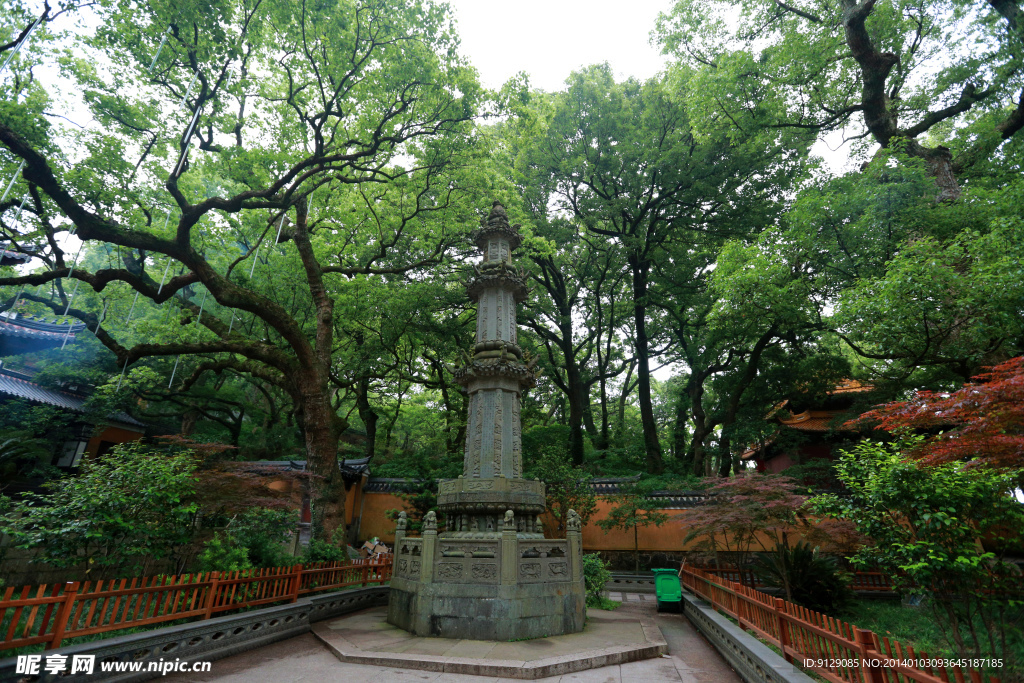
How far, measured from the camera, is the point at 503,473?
378 inches

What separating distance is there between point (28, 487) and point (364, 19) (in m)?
17.3

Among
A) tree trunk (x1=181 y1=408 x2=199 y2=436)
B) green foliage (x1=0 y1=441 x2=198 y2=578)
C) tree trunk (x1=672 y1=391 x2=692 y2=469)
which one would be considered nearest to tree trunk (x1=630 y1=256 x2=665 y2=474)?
tree trunk (x1=672 y1=391 x2=692 y2=469)

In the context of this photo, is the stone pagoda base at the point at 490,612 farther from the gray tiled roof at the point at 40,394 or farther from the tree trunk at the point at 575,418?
the gray tiled roof at the point at 40,394

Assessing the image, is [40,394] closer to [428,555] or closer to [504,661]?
[428,555]

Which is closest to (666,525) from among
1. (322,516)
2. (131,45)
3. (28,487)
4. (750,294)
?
(750,294)

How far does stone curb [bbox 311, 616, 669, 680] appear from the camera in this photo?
6141mm

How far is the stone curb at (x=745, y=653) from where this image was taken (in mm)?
4875

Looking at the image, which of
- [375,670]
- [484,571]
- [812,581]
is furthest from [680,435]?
[375,670]

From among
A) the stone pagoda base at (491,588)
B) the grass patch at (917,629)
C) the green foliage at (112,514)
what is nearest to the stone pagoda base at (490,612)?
the stone pagoda base at (491,588)

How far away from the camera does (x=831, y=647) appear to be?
14.3 ft

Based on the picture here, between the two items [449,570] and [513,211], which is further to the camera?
[513,211]

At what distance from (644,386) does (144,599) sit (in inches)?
699

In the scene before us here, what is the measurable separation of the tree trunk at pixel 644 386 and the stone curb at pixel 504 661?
12.4 m

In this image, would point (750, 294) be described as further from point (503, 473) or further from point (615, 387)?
point (615, 387)
